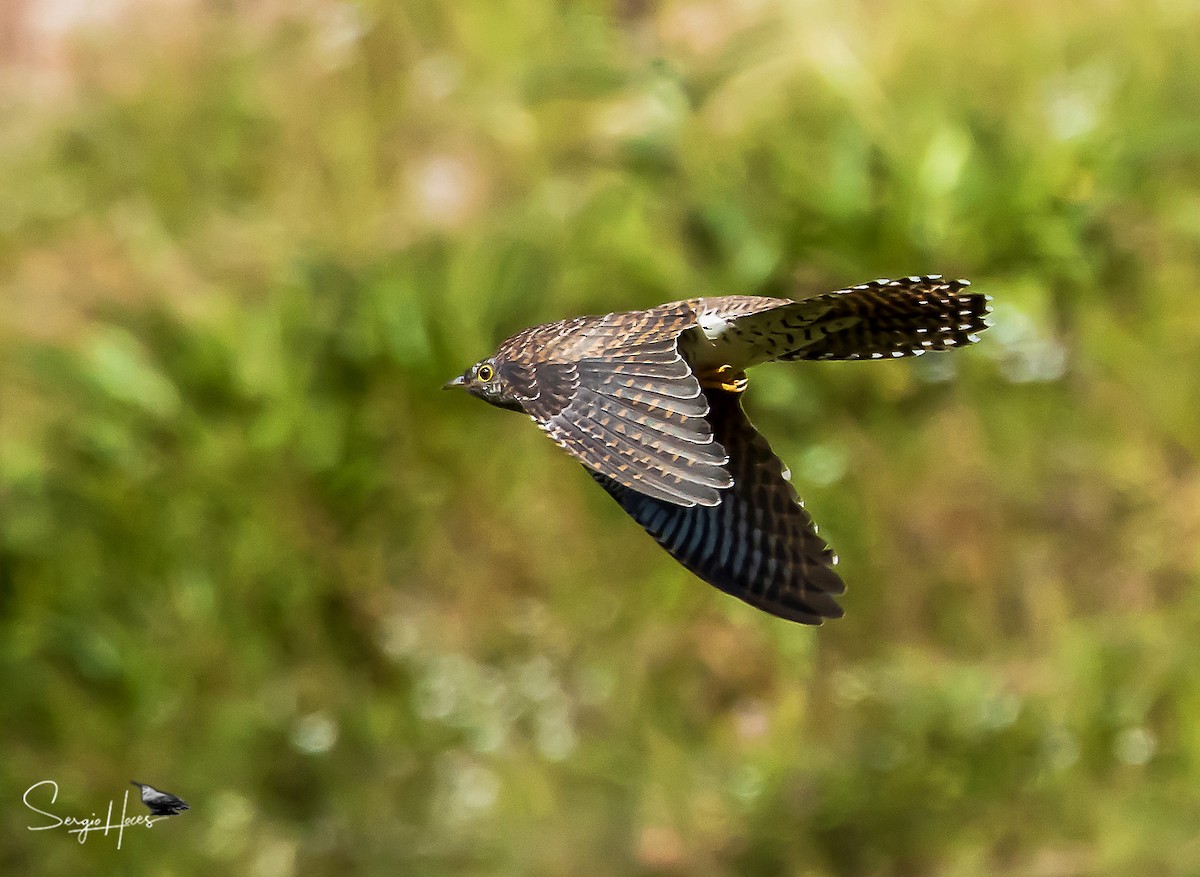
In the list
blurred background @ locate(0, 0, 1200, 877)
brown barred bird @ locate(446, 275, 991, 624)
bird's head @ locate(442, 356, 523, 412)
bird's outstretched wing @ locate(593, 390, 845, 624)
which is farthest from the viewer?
blurred background @ locate(0, 0, 1200, 877)

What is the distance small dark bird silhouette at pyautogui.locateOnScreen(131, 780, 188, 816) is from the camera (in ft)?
23.6

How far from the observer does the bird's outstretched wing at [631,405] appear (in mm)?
3039

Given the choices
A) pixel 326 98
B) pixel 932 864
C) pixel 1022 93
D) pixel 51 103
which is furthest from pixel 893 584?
pixel 51 103

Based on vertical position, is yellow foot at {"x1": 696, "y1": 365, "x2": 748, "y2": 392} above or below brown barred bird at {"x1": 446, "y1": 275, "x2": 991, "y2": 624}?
above

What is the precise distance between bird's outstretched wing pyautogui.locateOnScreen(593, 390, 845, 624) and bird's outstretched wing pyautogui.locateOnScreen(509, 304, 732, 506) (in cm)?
38

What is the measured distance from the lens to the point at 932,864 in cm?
786

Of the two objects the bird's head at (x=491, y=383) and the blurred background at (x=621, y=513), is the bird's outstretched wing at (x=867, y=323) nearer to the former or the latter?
the bird's head at (x=491, y=383)

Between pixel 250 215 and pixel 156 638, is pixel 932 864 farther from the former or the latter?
pixel 250 215

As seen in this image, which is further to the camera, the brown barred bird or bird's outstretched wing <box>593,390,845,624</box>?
bird's outstretched wing <box>593,390,845,624</box>

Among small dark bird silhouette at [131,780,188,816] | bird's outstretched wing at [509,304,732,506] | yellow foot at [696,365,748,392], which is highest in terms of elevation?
small dark bird silhouette at [131,780,188,816]

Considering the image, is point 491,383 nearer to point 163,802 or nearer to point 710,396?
point 710,396
